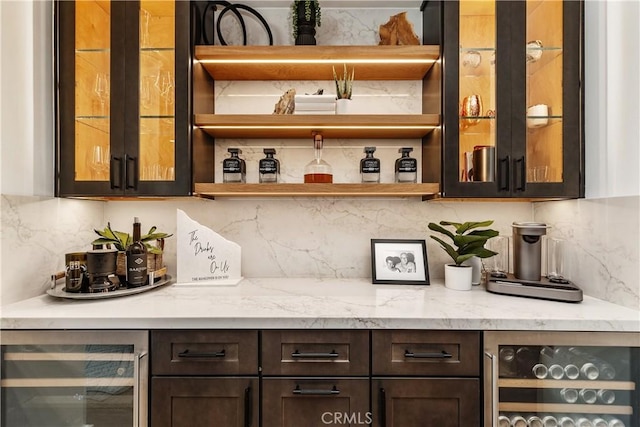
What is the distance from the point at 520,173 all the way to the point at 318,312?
3.76 feet

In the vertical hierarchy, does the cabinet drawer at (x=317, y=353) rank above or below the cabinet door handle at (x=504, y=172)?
below

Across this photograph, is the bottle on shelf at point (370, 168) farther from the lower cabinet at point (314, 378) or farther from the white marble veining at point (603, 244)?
the white marble veining at point (603, 244)

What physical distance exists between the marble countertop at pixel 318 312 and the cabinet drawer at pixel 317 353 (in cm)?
4

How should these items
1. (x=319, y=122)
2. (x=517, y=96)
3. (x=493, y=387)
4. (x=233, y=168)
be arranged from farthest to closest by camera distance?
(x=233, y=168)
(x=319, y=122)
(x=517, y=96)
(x=493, y=387)

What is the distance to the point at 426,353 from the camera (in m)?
1.35

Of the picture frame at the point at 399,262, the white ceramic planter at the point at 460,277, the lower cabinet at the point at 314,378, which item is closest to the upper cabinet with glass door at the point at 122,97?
the lower cabinet at the point at 314,378

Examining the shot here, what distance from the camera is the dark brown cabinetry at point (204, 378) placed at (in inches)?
53.0

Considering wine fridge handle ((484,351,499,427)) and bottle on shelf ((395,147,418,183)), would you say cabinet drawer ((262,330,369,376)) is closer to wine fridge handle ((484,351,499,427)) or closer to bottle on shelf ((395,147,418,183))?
wine fridge handle ((484,351,499,427))

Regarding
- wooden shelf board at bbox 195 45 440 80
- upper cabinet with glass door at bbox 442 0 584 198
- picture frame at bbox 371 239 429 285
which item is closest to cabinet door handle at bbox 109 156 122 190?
wooden shelf board at bbox 195 45 440 80

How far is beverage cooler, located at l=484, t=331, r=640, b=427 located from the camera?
1.33 metres

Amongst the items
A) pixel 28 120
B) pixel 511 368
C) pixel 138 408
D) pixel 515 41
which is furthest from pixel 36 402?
pixel 515 41

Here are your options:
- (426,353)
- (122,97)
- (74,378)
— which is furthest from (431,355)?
(122,97)

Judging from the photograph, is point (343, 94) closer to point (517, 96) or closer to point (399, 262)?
point (517, 96)

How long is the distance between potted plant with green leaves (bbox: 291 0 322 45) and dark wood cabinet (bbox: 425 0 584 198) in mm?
657
